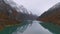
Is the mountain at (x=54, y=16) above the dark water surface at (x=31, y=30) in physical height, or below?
above

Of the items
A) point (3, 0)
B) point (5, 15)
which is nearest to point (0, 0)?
point (3, 0)

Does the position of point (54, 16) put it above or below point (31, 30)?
above

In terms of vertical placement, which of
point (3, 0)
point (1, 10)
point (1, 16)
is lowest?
point (1, 16)

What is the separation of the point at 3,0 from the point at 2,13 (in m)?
9.74

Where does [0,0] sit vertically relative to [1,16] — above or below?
above

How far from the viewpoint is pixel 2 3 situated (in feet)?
340

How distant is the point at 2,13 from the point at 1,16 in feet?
14.7

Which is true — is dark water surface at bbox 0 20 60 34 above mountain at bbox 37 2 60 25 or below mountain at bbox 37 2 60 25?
below

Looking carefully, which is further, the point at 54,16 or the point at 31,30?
the point at 54,16

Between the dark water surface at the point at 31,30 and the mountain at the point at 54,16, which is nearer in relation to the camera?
the dark water surface at the point at 31,30

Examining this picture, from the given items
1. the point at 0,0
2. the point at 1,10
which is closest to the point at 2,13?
the point at 1,10

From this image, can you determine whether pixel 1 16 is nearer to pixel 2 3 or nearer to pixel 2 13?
pixel 2 13

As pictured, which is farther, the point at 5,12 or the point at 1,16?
the point at 5,12

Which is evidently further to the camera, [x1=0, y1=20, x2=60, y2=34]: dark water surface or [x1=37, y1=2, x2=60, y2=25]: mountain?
[x1=37, y1=2, x2=60, y2=25]: mountain
